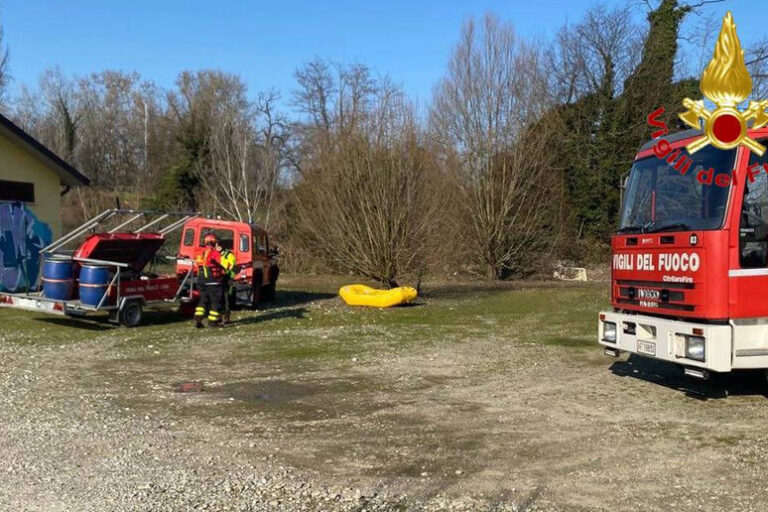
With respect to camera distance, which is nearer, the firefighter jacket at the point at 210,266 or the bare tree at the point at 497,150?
the firefighter jacket at the point at 210,266

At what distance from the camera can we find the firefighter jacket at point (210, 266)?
1391cm

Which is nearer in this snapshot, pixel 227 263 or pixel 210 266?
pixel 210 266

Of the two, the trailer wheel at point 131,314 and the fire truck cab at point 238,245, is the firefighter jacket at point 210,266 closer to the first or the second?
the trailer wheel at point 131,314

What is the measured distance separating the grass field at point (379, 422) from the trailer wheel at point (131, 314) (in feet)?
2.78

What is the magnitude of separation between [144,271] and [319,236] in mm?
7899

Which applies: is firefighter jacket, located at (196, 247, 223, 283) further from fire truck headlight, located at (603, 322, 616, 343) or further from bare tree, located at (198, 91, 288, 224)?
bare tree, located at (198, 91, 288, 224)

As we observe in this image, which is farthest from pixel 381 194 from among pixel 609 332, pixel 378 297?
pixel 609 332

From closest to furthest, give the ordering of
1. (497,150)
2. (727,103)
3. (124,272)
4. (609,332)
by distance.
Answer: (727,103), (609,332), (124,272), (497,150)

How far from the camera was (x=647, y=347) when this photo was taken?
7.99 meters

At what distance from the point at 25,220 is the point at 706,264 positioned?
1822cm

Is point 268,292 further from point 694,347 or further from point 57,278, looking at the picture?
point 694,347

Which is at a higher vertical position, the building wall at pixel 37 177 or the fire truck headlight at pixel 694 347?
the building wall at pixel 37 177

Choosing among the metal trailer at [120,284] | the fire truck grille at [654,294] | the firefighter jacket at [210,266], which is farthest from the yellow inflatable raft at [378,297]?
the fire truck grille at [654,294]

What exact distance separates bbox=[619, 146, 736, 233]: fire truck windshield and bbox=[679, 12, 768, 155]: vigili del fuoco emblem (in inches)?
6.8
